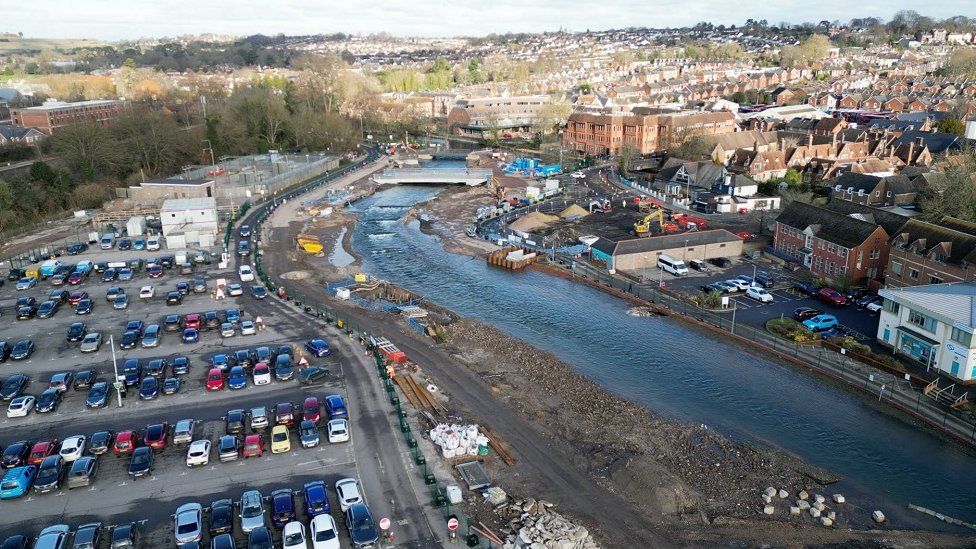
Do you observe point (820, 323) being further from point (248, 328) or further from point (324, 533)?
point (248, 328)

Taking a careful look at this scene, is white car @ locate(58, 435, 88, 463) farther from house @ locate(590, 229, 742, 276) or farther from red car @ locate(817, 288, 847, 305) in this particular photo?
red car @ locate(817, 288, 847, 305)

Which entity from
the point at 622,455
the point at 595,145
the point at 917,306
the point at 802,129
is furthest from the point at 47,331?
the point at 802,129

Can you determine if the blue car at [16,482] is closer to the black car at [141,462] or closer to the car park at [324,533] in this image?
the black car at [141,462]

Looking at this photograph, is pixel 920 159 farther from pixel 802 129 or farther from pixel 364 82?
pixel 364 82

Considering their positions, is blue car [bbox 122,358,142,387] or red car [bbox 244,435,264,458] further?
blue car [bbox 122,358,142,387]

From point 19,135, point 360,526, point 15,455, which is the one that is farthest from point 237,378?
point 19,135

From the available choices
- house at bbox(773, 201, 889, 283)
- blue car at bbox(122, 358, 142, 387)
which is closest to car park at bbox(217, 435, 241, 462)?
blue car at bbox(122, 358, 142, 387)
